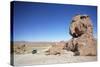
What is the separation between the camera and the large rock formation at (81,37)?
8.09 feet

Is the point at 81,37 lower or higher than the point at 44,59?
higher

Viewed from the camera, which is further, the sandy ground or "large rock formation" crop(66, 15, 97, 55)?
"large rock formation" crop(66, 15, 97, 55)

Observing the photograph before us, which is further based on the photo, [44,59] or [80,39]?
[80,39]

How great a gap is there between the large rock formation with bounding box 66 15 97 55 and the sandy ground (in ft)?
0.25

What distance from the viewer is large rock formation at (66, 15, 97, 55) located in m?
2.46

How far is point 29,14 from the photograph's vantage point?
2.26 metres

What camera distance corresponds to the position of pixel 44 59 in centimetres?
232

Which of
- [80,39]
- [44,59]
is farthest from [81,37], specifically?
[44,59]

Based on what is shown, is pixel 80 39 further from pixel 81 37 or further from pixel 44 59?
pixel 44 59

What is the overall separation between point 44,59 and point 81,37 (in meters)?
0.54

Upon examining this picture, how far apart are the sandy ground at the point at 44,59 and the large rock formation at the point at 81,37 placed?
8 cm

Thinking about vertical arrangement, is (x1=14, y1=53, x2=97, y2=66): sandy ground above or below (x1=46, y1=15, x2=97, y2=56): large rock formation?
below
